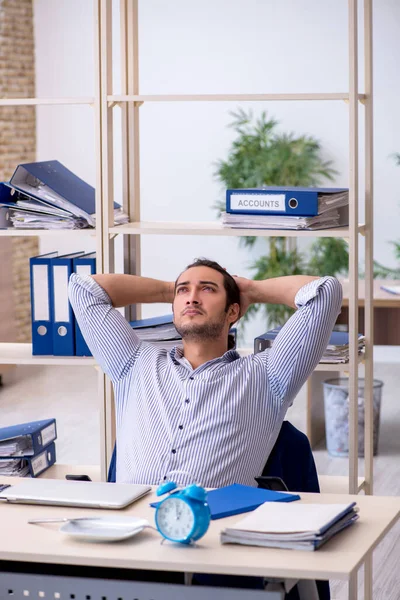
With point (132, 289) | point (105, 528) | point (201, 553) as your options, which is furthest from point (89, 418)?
point (201, 553)

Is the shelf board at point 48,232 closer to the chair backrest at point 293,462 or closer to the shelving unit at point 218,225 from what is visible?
the shelving unit at point 218,225

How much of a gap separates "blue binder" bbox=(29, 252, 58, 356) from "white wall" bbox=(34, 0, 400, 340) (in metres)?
4.10

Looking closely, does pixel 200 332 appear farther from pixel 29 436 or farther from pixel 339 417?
pixel 339 417

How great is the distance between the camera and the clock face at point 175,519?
1.63m

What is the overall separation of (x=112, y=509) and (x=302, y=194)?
1385 mm

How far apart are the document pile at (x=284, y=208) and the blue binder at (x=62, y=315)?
584 mm

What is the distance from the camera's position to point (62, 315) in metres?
3.19

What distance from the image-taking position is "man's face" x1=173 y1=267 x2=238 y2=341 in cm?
258

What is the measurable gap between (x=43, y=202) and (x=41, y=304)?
1.14 feet

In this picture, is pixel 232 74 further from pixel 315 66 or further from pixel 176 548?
pixel 176 548

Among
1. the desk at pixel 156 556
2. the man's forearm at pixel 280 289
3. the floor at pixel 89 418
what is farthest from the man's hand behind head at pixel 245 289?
the floor at pixel 89 418

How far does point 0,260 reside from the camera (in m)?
6.85

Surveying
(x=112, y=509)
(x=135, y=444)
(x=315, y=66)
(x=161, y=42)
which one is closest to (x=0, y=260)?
(x=161, y=42)

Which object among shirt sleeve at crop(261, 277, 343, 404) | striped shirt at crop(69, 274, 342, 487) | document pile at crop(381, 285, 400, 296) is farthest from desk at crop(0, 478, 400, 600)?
document pile at crop(381, 285, 400, 296)
